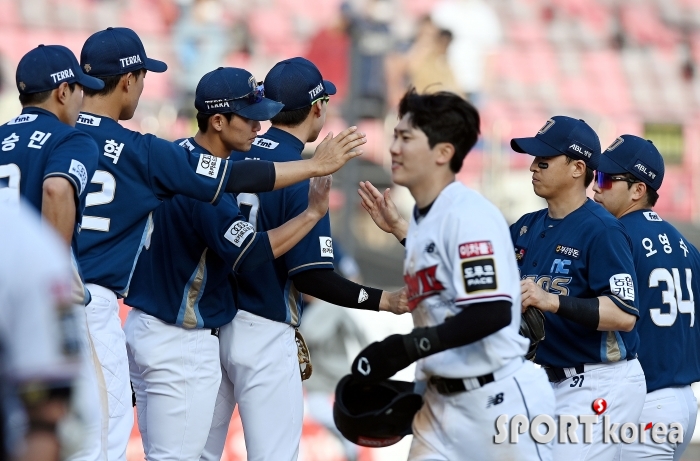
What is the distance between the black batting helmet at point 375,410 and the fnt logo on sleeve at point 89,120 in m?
1.83

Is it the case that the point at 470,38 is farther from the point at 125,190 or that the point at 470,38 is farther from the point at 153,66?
the point at 125,190

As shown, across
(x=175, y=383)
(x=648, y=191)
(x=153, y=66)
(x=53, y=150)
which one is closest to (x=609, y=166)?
(x=648, y=191)

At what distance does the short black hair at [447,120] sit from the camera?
371cm

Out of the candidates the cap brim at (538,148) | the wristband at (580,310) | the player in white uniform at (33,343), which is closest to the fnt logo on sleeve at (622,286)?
the wristband at (580,310)

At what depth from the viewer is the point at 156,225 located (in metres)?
5.02

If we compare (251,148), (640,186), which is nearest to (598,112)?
(640,186)

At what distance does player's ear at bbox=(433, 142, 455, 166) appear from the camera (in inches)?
146

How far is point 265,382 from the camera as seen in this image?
488 centimetres

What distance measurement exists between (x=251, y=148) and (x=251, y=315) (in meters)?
0.88

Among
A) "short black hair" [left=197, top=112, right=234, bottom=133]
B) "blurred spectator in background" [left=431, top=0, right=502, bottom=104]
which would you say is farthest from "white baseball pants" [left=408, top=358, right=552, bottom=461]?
"blurred spectator in background" [left=431, top=0, right=502, bottom=104]

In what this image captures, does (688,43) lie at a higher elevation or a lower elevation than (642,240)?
higher

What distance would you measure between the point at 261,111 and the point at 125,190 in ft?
2.62

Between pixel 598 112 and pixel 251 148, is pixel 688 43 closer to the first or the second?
pixel 598 112

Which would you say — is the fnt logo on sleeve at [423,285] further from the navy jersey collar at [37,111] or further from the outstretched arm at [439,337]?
the navy jersey collar at [37,111]
